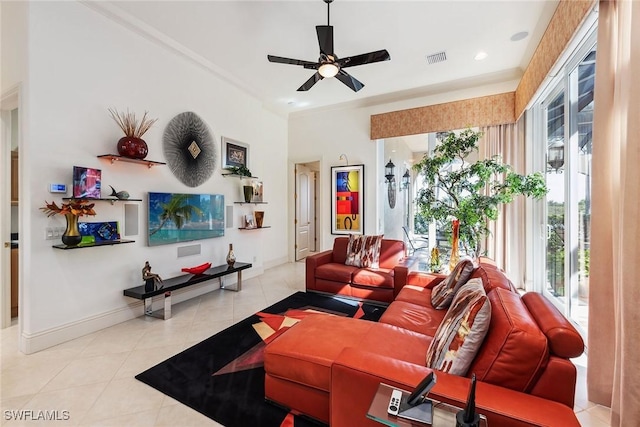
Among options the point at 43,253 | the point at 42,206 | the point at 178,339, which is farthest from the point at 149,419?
the point at 42,206

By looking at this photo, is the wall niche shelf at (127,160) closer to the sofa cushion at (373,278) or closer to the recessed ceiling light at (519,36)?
the sofa cushion at (373,278)

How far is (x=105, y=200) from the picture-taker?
9.64ft

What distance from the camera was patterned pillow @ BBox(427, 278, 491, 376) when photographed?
1334 mm

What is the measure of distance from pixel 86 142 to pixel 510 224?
18.9 ft

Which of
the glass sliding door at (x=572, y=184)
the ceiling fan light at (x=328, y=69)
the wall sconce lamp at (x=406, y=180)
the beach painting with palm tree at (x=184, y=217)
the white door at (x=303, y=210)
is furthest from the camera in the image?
the white door at (x=303, y=210)

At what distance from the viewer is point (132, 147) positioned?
309 centimetres

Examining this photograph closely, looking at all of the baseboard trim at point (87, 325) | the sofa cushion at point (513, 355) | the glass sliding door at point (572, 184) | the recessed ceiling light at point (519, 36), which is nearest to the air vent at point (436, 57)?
the recessed ceiling light at point (519, 36)

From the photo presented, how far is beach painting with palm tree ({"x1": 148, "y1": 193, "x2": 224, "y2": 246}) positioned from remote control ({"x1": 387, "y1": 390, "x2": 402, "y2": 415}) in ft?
10.9

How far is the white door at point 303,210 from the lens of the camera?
263 inches

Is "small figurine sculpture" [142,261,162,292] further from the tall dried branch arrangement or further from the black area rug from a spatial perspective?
the tall dried branch arrangement

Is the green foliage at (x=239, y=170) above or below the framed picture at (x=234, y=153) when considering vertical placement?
below

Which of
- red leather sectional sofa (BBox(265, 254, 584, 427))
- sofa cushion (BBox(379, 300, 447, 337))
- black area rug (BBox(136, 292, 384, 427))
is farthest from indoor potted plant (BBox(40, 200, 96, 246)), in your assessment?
sofa cushion (BBox(379, 300, 447, 337))

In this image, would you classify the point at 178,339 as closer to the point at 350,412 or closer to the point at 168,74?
the point at 350,412

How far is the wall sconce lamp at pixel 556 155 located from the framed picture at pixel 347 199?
297 centimetres
